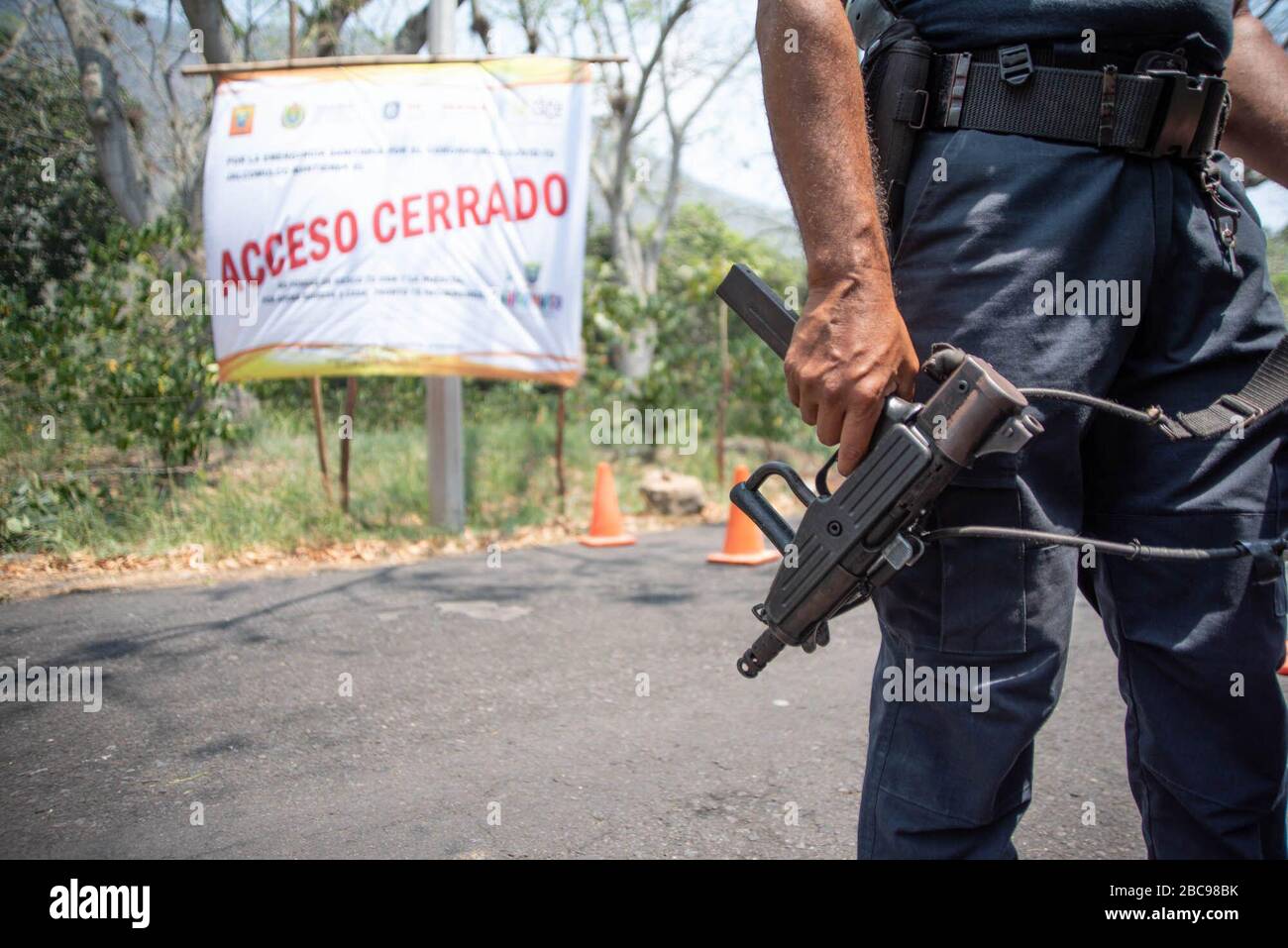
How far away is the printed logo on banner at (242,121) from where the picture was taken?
562cm

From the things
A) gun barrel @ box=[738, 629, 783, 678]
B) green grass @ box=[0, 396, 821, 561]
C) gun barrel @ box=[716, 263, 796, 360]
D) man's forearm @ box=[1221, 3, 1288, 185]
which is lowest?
green grass @ box=[0, 396, 821, 561]

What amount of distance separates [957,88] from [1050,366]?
0.42 m

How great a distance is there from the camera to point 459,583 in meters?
4.62

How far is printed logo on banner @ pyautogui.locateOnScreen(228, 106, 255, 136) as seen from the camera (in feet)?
18.4

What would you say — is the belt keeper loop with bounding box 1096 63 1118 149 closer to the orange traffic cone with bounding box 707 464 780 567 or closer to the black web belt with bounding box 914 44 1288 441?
the black web belt with bounding box 914 44 1288 441

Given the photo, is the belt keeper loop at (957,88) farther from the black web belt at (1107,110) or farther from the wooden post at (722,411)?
the wooden post at (722,411)

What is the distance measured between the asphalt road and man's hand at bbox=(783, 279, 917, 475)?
121 centimetres

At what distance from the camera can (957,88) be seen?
1.30 meters

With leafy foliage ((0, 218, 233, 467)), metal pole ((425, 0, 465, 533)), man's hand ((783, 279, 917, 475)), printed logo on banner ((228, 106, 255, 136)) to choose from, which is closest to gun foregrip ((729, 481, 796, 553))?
man's hand ((783, 279, 917, 475))

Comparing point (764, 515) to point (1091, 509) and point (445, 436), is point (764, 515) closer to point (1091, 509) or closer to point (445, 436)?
point (1091, 509)

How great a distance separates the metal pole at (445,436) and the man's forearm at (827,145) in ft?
16.3
